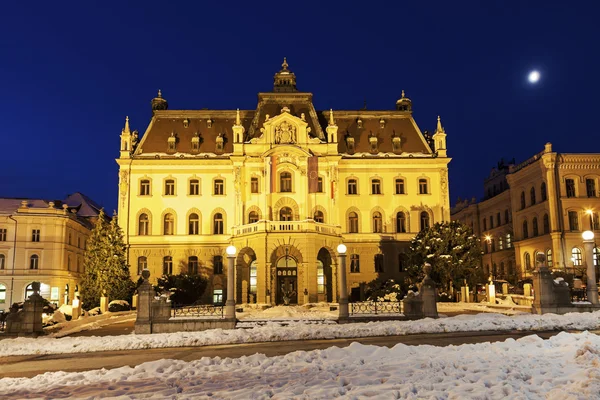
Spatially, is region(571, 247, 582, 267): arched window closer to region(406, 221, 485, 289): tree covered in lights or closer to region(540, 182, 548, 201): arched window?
region(540, 182, 548, 201): arched window

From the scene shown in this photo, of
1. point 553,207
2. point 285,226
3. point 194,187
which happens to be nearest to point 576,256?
point 553,207

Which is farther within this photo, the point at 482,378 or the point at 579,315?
the point at 579,315

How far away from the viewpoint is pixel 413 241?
1982 inches

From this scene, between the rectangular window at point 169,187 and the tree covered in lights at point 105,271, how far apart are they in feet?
31.1

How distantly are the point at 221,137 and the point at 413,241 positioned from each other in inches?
848

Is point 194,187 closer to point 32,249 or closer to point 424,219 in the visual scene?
point 424,219

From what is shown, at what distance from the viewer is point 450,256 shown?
4647 centimetres

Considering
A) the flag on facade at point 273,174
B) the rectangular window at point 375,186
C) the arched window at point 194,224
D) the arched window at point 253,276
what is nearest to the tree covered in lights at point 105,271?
the arched window at point 194,224

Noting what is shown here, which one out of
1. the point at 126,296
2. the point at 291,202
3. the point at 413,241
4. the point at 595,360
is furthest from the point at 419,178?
the point at 595,360

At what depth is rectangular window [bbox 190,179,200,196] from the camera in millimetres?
56375

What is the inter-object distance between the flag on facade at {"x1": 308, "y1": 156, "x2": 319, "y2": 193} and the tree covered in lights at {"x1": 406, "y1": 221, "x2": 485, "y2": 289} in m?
11.0

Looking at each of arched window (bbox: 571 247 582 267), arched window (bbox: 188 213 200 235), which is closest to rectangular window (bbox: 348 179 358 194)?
arched window (bbox: 188 213 200 235)

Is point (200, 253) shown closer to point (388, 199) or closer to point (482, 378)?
point (388, 199)

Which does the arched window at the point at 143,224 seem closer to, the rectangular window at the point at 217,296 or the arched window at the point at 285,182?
the rectangular window at the point at 217,296
